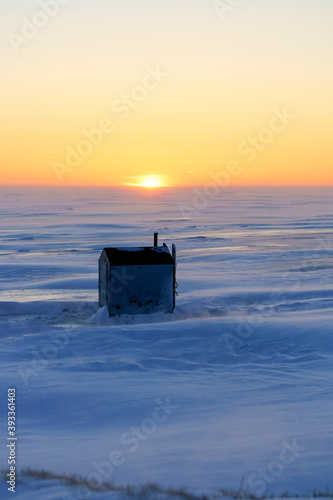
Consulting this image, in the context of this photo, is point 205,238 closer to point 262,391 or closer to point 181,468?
point 262,391

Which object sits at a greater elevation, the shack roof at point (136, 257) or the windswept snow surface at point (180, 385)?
the shack roof at point (136, 257)

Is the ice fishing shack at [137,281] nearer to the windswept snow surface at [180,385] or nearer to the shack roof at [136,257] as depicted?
the shack roof at [136,257]

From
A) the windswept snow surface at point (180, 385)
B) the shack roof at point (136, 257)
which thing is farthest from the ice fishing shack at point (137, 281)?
the windswept snow surface at point (180, 385)


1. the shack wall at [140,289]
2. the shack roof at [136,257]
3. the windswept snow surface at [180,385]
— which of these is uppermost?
the shack roof at [136,257]

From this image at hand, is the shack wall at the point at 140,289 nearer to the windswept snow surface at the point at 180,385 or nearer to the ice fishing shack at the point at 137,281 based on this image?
the ice fishing shack at the point at 137,281

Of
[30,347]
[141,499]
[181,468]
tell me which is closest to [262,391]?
[181,468]

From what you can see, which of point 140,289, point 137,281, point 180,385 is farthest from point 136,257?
point 180,385

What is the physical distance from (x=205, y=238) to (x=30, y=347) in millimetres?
29862

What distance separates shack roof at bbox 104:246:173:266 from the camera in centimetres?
1505

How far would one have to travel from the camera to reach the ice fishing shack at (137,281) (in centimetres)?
1502

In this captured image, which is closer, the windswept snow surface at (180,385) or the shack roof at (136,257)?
the windswept snow surface at (180,385)

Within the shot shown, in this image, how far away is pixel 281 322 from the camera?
13492mm

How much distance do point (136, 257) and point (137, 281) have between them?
0.63 m

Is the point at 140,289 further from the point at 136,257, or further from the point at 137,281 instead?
the point at 136,257
